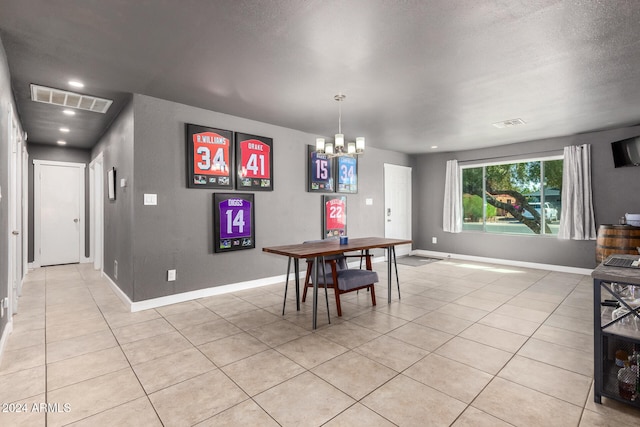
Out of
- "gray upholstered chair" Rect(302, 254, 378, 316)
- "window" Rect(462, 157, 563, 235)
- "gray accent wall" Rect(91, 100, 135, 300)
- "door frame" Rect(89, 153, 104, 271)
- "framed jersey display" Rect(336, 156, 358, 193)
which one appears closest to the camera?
"gray upholstered chair" Rect(302, 254, 378, 316)

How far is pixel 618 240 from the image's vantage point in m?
3.98

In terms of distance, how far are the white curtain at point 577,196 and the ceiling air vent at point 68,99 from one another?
7.01 m

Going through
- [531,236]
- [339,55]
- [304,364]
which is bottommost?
[304,364]

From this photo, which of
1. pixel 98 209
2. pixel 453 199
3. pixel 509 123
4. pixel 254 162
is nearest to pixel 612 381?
pixel 509 123

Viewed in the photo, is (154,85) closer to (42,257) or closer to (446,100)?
(446,100)

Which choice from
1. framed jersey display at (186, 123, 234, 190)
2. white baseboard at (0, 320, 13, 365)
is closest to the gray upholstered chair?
framed jersey display at (186, 123, 234, 190)

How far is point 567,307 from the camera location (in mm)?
3596

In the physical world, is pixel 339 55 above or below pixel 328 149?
above

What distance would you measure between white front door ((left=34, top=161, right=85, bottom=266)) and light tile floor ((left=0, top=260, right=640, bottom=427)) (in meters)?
2.96

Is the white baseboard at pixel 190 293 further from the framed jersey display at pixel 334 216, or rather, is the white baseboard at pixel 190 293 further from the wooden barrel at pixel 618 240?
the wooden barrel at pixel 618 240

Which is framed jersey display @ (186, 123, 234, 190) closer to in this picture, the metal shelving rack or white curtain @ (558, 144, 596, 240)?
the metal shelving rack

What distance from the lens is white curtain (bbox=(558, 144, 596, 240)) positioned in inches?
204

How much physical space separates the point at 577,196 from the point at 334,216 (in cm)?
412

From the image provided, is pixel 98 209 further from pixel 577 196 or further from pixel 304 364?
pixel 577 196
